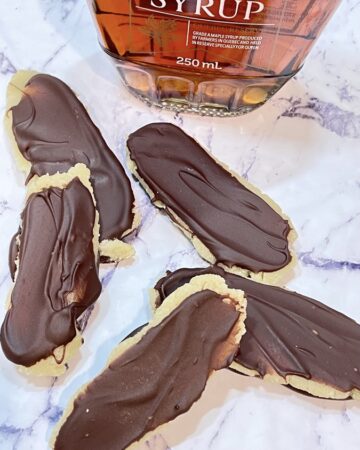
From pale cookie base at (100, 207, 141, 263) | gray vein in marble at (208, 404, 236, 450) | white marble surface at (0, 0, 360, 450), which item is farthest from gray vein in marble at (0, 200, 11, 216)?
gray vein in marble at (208, 404, 236, 450)

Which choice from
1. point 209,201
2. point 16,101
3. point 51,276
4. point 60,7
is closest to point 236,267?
point 209,201

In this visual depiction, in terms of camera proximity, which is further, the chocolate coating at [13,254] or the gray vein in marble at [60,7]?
the gray vein in marble at [60,7]

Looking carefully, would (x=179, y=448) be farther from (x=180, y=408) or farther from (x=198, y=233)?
(x=198, y=233)

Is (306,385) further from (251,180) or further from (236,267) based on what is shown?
(251,180)

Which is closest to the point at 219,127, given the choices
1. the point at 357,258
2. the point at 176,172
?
the point at 176,172

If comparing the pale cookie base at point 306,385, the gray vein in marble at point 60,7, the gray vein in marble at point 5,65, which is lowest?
the pale cookie base at point 306,385

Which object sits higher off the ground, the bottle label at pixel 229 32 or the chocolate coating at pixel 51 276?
the bottle label at pixel 229 32

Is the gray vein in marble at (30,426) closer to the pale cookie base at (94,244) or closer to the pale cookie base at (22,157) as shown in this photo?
the pale cookie base at (94,244)

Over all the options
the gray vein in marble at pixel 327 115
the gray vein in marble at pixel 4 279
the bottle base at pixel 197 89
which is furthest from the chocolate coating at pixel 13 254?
the gray vein in marble at pixel 327 115
